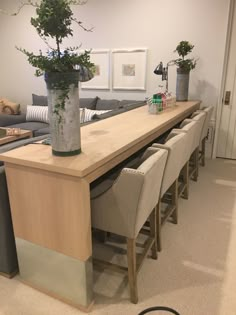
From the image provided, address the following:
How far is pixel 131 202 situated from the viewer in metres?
1.48

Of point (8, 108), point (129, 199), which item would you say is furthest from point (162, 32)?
point (129, 199)

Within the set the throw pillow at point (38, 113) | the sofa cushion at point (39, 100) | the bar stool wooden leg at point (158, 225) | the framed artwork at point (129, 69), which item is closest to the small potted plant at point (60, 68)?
the bar stool wooden leg at point (158, 225)

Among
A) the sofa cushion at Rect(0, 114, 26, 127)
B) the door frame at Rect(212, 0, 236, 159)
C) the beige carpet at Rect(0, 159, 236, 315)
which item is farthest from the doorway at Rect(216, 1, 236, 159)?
the sofa cushion at Rect(0, 114, 26, 127)

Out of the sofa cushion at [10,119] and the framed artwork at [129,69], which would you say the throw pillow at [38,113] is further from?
the framed artwork at [129,69]

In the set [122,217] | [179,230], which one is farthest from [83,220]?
[179,230]

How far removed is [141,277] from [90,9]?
157 inches

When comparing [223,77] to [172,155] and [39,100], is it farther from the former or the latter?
[39,100]

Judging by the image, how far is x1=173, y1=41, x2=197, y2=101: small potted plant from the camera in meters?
3.59

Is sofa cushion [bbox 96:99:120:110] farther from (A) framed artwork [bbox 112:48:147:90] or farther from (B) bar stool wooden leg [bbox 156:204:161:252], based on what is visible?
(B) bar stool wooden leg [bbox 156:204:161:252]

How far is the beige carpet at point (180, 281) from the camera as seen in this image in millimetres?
1640

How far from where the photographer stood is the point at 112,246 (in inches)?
87.0

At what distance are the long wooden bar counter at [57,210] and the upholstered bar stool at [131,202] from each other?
144 mm

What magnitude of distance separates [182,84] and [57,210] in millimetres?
2768

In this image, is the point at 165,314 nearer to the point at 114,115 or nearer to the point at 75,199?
the point at 75,199
